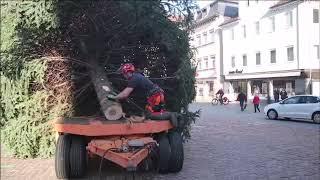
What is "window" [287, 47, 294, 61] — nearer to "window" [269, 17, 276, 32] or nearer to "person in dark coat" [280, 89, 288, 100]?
"person in dark coat" [280, 89, 288, 100]

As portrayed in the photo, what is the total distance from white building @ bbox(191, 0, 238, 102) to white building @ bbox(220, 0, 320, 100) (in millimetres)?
1765

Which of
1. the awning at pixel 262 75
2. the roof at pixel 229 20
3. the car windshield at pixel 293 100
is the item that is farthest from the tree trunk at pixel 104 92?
the roof at pixel 229 20

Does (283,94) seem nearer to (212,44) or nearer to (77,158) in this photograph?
(212,44)

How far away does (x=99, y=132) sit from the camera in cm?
789

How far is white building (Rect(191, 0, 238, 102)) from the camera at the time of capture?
5147 cm

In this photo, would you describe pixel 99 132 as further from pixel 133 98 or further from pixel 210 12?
pixel 210 12

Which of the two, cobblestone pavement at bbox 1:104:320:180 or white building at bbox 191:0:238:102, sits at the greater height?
white building at bbox 191:0:238:102

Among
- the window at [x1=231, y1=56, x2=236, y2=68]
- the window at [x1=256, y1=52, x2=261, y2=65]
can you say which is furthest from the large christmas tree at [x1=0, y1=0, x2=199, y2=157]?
the window at [x1=231, y1=56, x2=236, y2=68]

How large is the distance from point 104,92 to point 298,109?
1495 cm

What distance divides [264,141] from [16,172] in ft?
25.2

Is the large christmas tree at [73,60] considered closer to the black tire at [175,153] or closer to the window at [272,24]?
the black tire at [175,153]

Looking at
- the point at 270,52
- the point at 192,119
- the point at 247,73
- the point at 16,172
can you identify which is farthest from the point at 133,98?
the point at 247,73

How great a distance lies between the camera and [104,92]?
9.58 meters

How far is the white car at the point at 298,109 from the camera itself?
21219 mm
